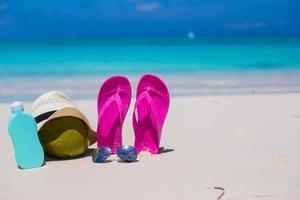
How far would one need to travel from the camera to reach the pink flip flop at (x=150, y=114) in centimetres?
357

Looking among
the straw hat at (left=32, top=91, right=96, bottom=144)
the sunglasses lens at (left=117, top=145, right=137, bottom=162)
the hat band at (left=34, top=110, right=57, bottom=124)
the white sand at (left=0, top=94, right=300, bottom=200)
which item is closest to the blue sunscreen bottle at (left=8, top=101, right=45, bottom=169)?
the white sand at (left=0, top=94, right=300, bottom=200)

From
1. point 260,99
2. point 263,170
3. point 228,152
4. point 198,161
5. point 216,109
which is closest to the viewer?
point 263,170

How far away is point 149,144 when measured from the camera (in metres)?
3.60

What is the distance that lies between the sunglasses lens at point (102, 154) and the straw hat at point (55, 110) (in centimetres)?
22

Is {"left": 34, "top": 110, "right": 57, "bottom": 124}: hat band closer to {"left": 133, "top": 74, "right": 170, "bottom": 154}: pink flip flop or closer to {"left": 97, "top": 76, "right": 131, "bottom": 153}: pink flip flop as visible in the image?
{"left": 97, "top": 76, "right": 131, "bottom": 153}: pink flip flop

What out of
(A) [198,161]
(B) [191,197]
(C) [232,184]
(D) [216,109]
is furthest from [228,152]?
(D) [216,109]

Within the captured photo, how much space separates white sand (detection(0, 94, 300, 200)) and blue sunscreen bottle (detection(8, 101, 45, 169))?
2.6 inches

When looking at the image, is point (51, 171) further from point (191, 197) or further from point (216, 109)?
point (216, 109)

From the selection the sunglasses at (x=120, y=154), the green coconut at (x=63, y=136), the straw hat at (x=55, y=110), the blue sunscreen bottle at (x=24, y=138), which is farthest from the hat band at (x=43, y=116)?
the sunglasses at (x=120, y=154)

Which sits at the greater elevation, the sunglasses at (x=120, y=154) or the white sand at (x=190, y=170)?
the sunglasses at (x=120, y=154)

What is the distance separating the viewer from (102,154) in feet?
10.8

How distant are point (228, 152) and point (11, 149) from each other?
146 centimetres

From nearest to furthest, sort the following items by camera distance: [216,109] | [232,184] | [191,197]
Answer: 1. [191,197]
2. [232,184]
3. [216,109]

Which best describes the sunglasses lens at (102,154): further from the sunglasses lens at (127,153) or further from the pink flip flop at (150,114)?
the pink flip flop at (150,114)
